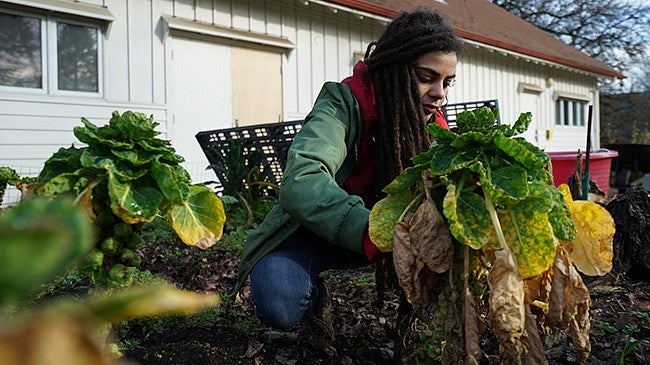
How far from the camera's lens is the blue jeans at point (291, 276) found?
2195 mm

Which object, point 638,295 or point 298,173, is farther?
point 638,295

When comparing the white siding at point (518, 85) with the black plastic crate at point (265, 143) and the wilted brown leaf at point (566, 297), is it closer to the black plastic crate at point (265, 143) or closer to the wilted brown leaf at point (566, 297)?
the black plastic crate at point (265, 143)

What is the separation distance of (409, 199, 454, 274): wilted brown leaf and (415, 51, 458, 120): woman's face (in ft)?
3.46

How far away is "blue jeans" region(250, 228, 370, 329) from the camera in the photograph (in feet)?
7.20

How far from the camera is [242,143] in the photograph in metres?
5.86

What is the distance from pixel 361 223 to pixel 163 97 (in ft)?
19.1

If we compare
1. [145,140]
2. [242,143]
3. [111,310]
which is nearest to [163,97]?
[242,143]

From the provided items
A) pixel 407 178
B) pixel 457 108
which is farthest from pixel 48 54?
pixel 407 178

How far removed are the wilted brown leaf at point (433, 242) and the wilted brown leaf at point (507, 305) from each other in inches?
4.4

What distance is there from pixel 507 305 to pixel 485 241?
16cm

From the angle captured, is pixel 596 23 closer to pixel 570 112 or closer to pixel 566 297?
pixel 570 112

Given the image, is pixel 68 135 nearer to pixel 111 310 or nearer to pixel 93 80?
pixel 93 80

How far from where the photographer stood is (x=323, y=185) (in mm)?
1867

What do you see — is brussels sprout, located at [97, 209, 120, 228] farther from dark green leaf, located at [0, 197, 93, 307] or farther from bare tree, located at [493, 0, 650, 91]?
bare tree, located at [493, 0, 650, 91]
